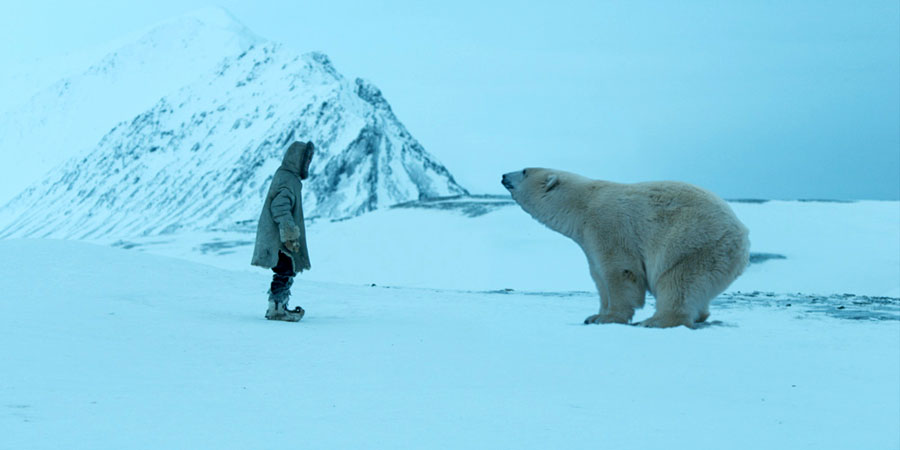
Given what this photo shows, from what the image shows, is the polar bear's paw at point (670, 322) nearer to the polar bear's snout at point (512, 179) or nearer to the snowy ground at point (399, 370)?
the snowy ground at point (399, 370)

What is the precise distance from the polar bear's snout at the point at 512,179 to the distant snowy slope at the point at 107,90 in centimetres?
13650

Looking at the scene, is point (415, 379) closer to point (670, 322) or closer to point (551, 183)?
point (670, 322)

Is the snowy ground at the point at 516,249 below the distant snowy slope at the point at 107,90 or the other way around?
below

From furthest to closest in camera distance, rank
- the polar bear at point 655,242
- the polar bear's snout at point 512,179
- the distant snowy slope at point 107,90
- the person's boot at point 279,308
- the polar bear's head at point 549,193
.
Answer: the distant snowy slope at point 107,90 → the polar bear's snout at point 512,179 → the polar bear's head at point 549,193 → the person's boot at point 279,308 → the polar bear at point 655,242

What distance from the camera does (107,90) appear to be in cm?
15238

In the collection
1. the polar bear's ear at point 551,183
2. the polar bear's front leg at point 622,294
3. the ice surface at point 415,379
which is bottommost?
the ice surface at point 415,379

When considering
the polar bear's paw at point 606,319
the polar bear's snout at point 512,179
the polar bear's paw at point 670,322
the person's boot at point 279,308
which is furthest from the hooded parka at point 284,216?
the polar bear's paw at point 670,322

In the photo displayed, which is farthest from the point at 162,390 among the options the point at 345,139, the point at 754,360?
the point at 345,139

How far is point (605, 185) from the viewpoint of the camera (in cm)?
851

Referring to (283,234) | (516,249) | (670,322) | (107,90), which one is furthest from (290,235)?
(107,90)

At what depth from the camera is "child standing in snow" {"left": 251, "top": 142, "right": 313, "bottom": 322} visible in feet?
25.6

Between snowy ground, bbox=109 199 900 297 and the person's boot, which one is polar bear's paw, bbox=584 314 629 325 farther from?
snowy ground, bbox=109 199 900 297

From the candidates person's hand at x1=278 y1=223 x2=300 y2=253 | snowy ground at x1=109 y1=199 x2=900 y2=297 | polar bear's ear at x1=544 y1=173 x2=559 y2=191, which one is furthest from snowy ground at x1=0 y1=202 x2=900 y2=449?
snowy ground at x1=109 y1=199 x2=900 y2=297

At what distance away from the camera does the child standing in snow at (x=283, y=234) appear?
25.6 ft
